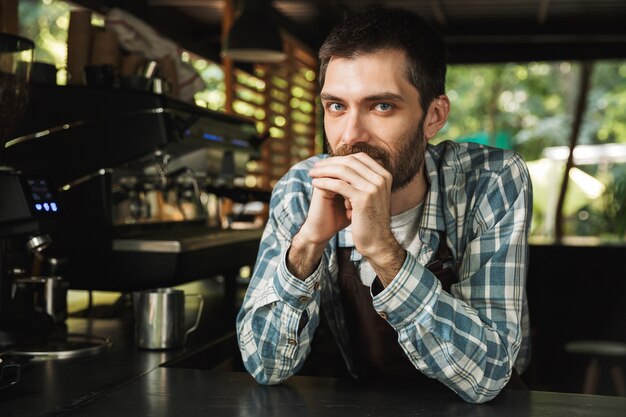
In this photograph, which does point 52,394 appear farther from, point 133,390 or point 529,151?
point 529,151

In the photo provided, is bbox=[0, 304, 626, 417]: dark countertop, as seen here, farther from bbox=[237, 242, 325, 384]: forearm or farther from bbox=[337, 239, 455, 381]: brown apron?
bbox=[337, 239, 455, 381]: brown apron

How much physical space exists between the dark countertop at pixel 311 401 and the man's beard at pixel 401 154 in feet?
1.28

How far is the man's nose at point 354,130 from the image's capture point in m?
1.36

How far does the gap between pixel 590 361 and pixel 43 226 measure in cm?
271

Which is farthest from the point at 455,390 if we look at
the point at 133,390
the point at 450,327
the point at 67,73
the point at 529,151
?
the point at 529,151

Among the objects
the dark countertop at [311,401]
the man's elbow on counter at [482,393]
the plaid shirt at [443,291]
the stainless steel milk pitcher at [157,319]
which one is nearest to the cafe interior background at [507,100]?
the stainless steel milk pitcher at [157,319]

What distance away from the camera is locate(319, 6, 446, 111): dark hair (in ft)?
4.66

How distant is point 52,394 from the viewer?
134 cm

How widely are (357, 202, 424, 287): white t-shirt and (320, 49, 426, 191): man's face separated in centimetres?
18

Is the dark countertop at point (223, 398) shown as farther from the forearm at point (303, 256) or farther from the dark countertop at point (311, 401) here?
the forearm at point (303, 256)

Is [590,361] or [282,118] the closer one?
[590,361]

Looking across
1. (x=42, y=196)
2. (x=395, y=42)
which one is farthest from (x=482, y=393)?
(x=42, y=196)

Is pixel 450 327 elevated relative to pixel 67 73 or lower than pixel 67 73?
lower

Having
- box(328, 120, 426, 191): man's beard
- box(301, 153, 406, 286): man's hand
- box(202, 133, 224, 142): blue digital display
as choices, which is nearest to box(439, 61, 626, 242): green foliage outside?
box(202, 133, 224, 142): blue digital display
